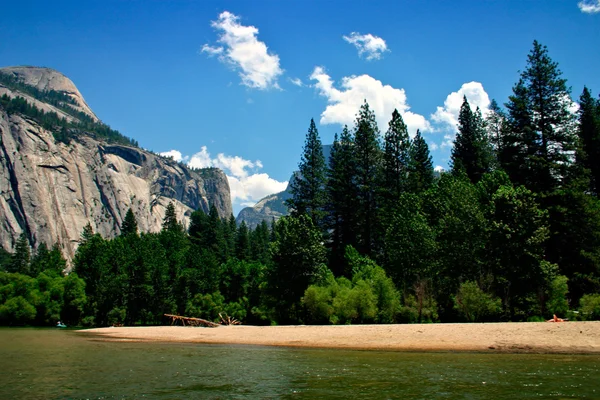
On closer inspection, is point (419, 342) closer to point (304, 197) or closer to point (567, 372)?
point (567, 372)

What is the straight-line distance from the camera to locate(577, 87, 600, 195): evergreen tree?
4750 centimetres

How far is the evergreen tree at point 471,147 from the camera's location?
2335 inches

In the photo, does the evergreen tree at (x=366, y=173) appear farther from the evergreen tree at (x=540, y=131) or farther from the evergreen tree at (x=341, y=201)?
the evergreen tree at (x=540, y=131)

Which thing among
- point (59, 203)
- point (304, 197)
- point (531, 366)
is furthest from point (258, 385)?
point (59, 203)

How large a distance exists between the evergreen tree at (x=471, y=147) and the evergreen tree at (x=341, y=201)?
13.8 metres

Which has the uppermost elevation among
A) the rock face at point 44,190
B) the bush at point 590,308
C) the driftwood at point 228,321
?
the rock face at point 44,190

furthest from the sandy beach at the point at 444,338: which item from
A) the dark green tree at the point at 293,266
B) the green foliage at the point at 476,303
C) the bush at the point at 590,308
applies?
the dark green tree at the point at 293,266

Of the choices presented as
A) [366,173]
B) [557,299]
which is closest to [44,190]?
[366,173]

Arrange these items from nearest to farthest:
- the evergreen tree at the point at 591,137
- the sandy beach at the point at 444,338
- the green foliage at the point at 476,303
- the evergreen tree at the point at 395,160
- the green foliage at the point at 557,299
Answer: the sandy beach at the point at 444,338 → the green foliage at the point at 557,299 → the green foliage at the point at 476,303 → the evergreen tree at the point at 591,137 → the evergreen tree at the point at 395,160

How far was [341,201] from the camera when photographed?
59.8 m

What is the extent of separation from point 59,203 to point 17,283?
390ft

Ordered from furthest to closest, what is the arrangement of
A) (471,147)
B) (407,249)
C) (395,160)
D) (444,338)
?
1. (471,147)
2. (395,160)
3. (407,249)
4. (444,338)

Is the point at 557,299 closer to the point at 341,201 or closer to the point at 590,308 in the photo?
the point at 590,308

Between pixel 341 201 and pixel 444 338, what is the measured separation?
35143 mm
